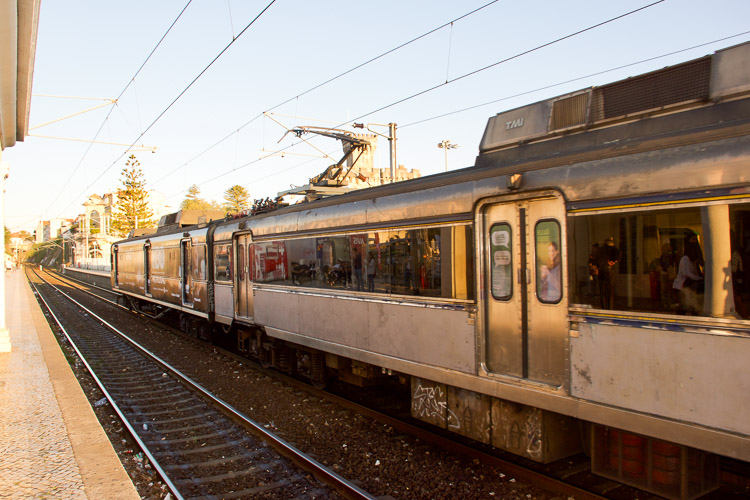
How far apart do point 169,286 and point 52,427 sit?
10007mm

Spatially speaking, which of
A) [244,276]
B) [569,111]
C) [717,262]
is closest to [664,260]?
[717,262]

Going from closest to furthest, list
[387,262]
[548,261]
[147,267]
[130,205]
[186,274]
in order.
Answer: [548,261], [387,262], [186,274], [147,267], [130,205]

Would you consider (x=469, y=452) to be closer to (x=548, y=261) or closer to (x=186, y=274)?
(x=548, y=261)

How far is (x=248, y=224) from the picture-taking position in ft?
35.3

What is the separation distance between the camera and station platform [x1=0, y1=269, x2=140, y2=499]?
5.17 m

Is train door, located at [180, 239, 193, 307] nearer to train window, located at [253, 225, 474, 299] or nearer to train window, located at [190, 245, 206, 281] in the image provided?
train window, located at [190, 245, 206, 281]

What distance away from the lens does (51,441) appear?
21.2ft

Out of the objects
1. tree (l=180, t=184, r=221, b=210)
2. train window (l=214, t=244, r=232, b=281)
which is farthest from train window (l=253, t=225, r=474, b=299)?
tree (l=180, t=184, r=221, b=210)

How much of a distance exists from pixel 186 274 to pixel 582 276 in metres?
12.7

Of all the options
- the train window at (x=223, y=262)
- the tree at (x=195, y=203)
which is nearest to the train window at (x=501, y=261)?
the train window at (x=223, y=262)

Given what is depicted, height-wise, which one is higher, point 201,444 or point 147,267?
point 147,267

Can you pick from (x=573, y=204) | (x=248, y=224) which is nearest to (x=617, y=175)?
(x=573, y=204)

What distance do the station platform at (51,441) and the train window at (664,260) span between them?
453cm

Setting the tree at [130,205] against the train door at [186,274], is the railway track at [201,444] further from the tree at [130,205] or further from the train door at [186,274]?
the tree at [130,205]
